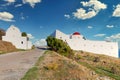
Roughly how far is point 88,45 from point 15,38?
2255 cm

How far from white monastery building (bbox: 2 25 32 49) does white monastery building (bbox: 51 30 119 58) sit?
35.6 feet

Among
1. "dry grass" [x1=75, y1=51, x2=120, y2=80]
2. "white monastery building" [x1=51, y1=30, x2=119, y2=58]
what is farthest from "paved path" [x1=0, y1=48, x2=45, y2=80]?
"white monastery building" [x1=51, y1=30, x2=119, y2=58]

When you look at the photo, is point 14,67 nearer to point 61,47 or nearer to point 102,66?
point 102,66

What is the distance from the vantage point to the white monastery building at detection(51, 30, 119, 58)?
195 ft

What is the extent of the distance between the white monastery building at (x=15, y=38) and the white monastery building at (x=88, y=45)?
10.8 meters

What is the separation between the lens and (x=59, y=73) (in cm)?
1259

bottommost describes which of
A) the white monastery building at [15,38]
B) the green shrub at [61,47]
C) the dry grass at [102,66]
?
the dry grass at [102,66]

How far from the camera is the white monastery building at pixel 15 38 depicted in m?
51.4

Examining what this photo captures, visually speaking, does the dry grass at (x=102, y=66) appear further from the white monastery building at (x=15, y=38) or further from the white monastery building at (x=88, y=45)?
the white monastery building at (x=88, y=45)

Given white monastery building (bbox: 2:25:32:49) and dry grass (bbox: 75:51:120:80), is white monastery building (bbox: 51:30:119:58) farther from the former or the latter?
dry grass (bbox: 75:51:120:80)

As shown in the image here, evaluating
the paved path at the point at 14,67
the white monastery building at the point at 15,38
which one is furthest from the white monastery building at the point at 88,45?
the paved path at the point at 14,67

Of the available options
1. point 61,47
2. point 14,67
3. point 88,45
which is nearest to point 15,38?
point 61,47

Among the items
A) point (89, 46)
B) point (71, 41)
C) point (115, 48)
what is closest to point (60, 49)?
point (71, 41)

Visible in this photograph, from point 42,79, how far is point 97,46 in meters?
54.3
